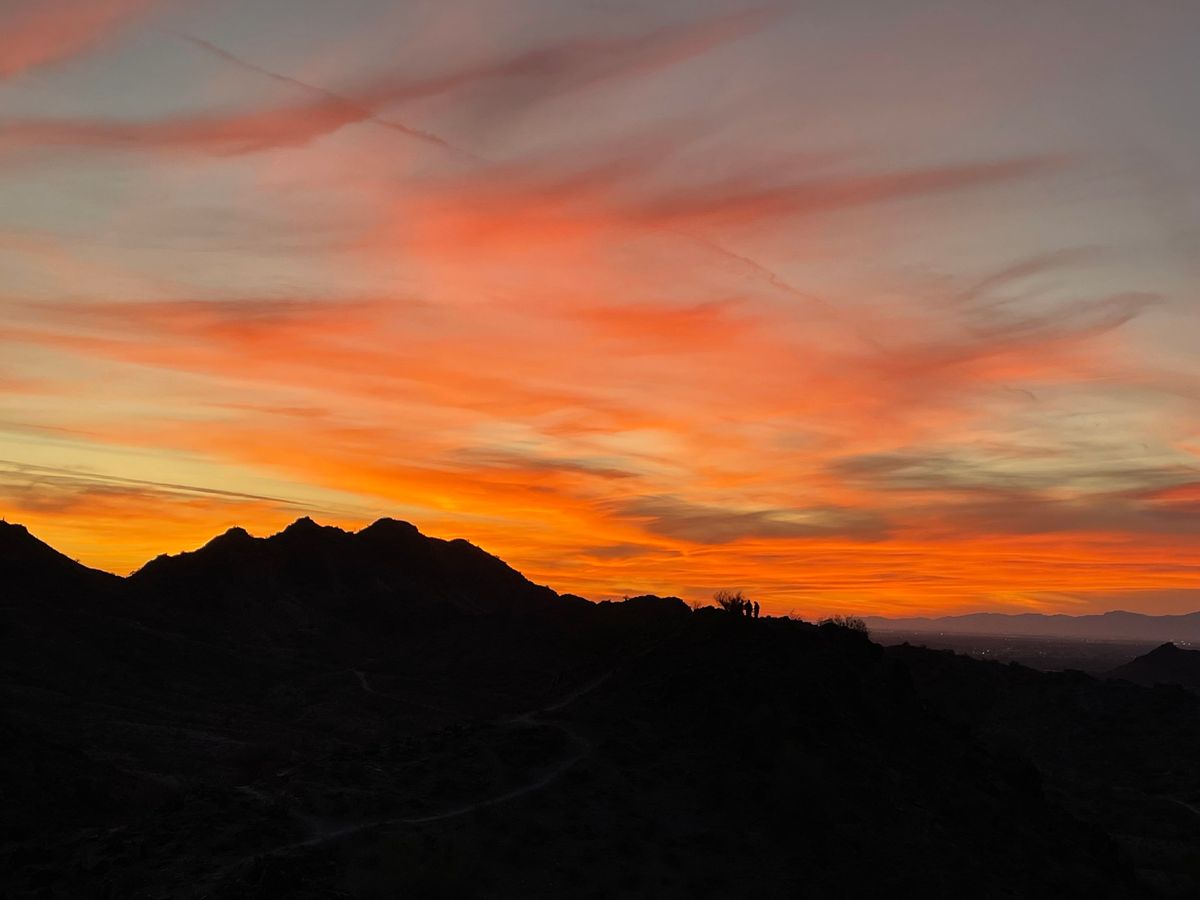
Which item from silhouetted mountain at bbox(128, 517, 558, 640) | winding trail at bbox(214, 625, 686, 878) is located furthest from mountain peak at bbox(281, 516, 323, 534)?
winding trail at bbox(214, 625, 686, 878)

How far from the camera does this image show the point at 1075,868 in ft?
150

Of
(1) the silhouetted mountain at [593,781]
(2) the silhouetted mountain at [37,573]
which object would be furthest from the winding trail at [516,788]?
(2) the silhouetted mountain at [37,573]

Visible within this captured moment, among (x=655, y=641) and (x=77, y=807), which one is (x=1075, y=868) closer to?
(x=655, y=641)

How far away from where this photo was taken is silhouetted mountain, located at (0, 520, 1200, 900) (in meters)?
35.8

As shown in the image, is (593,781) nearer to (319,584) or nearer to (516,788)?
(516,788)

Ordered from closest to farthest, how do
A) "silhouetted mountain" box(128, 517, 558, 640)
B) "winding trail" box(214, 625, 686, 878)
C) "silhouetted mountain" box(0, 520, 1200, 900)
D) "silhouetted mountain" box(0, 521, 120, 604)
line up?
"winding trail" box(214, 625, 686, 878)
"silhouetted mountain" box(0, 520, 1200, 900)
"silhouetted mountain" box(0, 521, 120, 604)
"silhouetted mountain" box(128, 517, 558, 640)

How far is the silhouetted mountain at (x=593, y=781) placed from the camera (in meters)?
35.8

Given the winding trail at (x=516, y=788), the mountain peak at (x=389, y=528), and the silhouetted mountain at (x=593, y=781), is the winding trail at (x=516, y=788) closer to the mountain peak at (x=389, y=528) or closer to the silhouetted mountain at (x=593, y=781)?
the silhouetted mountain at (x=593, y=781)

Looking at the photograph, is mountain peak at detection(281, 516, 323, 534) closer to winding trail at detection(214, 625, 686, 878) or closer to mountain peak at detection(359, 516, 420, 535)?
mountain peak at detection(359, 516, 420, 535)

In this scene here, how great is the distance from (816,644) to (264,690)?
74303 mm

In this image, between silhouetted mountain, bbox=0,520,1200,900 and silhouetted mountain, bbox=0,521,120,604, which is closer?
silhouetted mountain, bbox=0,520,1200,900

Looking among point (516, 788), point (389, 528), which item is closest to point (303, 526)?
point (389, 528)

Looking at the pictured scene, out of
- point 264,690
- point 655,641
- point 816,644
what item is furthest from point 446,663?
point 816,644

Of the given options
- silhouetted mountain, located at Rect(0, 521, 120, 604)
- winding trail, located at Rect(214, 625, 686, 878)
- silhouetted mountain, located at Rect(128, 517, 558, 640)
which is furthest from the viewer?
silhouetted mountain, located at Rect(128, 517, 558, 640)
